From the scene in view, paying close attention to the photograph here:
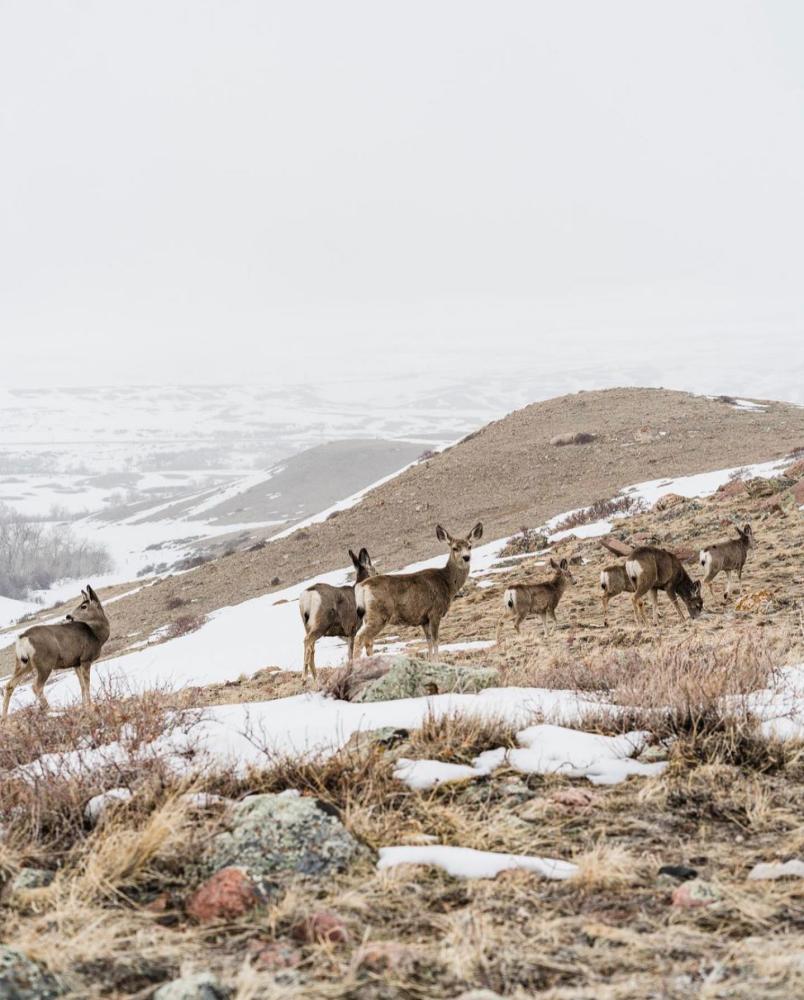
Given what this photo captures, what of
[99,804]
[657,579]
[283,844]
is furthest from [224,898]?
[657,579]

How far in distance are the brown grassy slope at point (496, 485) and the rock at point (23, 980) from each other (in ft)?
96.1

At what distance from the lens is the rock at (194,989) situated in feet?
9.34

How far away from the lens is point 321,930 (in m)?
3.31

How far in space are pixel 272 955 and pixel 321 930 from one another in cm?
23

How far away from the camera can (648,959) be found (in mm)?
3076

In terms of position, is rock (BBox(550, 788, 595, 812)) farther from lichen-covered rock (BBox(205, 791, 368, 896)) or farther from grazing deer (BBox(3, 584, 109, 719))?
grazing deer (BBox(3, 584, 109, 719))

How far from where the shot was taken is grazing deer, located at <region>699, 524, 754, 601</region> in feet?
53.3

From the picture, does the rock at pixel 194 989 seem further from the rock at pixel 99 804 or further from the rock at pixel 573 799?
the rock at pixel 573 799

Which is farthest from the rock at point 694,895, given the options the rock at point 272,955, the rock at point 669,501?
the rock at point 669,501

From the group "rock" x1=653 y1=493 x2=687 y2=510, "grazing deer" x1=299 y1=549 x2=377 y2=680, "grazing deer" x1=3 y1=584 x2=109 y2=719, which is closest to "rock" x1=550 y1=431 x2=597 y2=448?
"rock" x1=653 y1=493 x2=687 y2=510

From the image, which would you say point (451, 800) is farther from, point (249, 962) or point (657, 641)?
point (657, 641)

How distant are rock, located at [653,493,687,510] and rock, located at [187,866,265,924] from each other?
86.7ft

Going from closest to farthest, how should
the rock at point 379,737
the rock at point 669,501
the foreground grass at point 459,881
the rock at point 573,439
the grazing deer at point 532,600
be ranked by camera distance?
the foreground grass at point 459,881 → the rock at point 379,737 → the grazing deer at point 532,600 → the rock at point 669,501 → the rock at point 573,439

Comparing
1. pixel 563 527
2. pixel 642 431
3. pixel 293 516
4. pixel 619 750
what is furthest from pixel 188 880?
pixel 293 516
